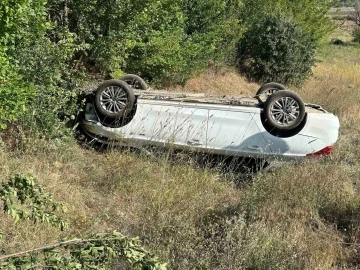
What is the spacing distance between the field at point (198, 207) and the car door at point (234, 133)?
0.59 metres

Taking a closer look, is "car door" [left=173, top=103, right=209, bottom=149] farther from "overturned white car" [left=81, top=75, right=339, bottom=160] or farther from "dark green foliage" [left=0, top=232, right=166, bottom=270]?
"dark green foliage" [left=0, top=232, right=166, bottom=270]

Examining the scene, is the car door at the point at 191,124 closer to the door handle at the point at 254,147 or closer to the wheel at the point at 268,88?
the door handle at the point at 254,147

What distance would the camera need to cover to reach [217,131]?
7.64m

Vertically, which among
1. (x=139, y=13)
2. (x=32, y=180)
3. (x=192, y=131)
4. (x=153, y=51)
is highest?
(x=139, y=13)

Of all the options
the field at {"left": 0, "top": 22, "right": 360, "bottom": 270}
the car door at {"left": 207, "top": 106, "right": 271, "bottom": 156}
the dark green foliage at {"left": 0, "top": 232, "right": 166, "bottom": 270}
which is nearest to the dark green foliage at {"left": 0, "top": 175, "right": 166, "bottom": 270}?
the dark green foliage at {"left": 0, "top": 232, "right": 166, "bottom": 270}

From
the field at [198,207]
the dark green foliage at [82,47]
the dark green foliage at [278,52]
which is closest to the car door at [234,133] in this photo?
the field at [198,207]

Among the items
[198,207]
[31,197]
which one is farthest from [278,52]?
[31,197]

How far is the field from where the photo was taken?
456cm

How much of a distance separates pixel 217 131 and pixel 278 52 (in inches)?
434

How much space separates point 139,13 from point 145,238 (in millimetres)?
5409

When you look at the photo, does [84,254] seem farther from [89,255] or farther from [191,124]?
[191,124]

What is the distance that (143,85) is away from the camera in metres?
9.19

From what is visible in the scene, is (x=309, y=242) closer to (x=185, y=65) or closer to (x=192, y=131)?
(x=192, y=131)

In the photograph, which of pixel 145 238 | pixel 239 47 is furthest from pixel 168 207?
pixel 239 47
